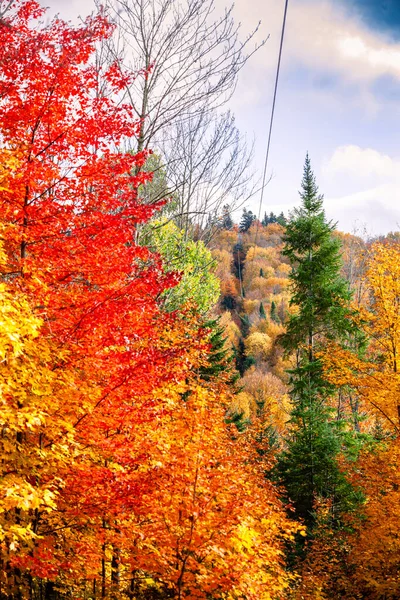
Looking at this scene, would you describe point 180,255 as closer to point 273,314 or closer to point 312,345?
point 312,345

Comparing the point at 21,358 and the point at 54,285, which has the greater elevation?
the point at 54,285

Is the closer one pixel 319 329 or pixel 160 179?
pixel 160 179

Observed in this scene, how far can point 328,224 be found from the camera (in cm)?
2016

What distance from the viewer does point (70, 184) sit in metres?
5.79

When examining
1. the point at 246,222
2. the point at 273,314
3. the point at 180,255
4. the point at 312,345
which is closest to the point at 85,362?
the point at 180,255

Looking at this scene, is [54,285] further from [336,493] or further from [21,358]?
[336,493]

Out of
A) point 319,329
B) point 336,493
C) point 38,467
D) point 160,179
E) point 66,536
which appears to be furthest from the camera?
point 319,329

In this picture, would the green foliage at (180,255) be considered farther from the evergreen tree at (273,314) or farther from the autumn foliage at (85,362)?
the evergreen tree at (273,314)

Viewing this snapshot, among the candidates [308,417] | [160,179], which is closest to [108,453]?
[160,179]

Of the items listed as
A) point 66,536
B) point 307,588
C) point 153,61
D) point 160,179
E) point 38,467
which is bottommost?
point 307,588

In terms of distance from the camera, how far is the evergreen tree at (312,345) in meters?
15.4

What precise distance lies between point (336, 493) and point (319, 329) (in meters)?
6.68

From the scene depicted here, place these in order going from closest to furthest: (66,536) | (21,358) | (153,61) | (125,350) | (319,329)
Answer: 1. (21,358)
2. (125,350)
3. (66,536)
4. (153,61)
5. (319,329)

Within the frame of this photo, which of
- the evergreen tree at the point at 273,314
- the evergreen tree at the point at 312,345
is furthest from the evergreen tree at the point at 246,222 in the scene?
the evergreen tree at the point at 312,345
